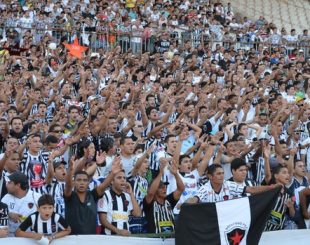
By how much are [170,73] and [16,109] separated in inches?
229

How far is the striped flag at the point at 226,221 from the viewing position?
22.5 feet

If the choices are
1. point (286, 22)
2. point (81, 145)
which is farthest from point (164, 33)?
point (81, 145)

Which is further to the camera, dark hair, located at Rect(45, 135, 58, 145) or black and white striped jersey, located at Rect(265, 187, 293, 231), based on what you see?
dark hair, located at Rect(45, 135, 58, 145)

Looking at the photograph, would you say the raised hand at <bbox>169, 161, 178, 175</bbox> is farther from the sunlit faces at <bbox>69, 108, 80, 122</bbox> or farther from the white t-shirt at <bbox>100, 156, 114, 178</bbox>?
the sunlit faces at <bbox>69, 108, 80, 122</bbox>

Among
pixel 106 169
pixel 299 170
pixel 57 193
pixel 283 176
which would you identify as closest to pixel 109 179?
pixel 57 193

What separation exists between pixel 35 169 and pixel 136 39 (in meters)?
12.0

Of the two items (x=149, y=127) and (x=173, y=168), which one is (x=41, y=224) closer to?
(x=173, y=168)

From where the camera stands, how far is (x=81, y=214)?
286 inches

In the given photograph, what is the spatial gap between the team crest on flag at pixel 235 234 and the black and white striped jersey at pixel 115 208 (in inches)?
45.0

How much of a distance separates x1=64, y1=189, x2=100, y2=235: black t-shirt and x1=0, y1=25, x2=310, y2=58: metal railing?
10989 mm

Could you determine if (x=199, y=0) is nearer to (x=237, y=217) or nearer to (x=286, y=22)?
(x=286, y=22)

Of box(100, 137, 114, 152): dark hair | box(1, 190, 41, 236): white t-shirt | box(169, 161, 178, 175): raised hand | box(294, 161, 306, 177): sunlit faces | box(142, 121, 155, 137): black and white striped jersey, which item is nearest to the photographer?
box(1, 190, 41, 236): white t-shirt

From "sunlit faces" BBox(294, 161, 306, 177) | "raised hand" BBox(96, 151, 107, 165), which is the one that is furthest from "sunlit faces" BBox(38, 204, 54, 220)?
"sunlit faces" BBox(294, 161, 306, 177)

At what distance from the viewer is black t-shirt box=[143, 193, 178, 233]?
7.54 meters
